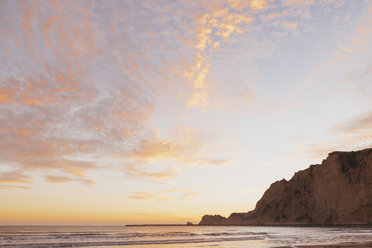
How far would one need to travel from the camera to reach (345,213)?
115625mm

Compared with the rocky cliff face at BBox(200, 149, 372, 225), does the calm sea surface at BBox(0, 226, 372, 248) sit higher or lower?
lower

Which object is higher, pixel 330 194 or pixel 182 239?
pixel 330 194

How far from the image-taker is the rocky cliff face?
4476 inches

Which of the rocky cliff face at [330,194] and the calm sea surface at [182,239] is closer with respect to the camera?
the calm sea surface at [182,239]

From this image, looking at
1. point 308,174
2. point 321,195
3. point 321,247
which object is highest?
point 308,174

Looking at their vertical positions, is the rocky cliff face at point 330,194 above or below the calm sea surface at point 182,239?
above

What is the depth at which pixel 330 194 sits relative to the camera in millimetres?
126250

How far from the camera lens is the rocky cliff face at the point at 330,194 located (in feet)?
373

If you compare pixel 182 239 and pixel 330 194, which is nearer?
pixel 182 239

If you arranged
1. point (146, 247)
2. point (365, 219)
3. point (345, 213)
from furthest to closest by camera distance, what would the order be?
point (345, 213)
point (365, 219)
point (146, 247)

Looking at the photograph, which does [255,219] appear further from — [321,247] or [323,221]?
[321,247]

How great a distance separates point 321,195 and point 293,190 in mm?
23401

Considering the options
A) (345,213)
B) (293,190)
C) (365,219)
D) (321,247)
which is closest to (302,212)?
(293,190)

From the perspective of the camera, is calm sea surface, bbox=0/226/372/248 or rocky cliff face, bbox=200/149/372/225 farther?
rocky cliff face, bbox=200/149/372/225
